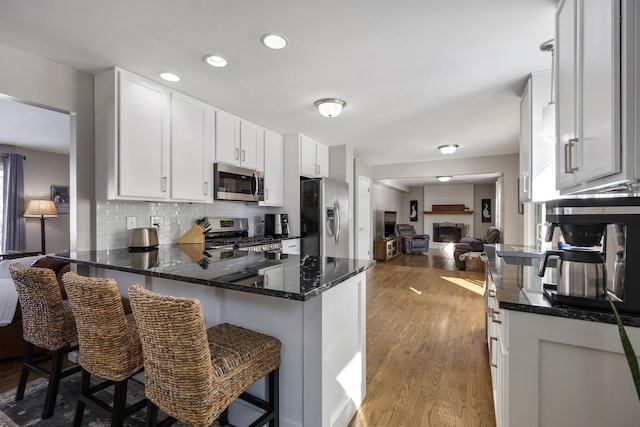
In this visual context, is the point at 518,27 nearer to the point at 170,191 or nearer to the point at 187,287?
the point at 187,287

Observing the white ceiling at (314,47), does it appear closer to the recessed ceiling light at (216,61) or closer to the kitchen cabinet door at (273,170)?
the recessed ceiling light at (216,61)

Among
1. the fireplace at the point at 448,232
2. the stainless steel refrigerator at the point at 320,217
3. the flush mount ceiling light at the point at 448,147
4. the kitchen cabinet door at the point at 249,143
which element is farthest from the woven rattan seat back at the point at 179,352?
the fireplace at the point at 448,232

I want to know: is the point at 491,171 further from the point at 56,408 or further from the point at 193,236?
the point at 56,408

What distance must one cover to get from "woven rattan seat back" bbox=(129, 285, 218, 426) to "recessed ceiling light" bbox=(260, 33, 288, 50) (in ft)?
5.57

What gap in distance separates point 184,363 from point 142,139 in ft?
7.23

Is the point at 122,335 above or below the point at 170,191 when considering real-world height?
below

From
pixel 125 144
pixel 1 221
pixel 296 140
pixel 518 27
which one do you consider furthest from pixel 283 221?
pixel 1 221

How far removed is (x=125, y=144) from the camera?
8.20 feet

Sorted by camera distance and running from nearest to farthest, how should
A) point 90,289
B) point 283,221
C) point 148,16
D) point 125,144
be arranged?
point 90,289 → point 148,16 → point 125,144 → point 283,221

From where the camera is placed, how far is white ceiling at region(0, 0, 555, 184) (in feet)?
5.68

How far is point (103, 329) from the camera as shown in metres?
1.34

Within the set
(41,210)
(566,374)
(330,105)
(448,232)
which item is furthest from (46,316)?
(448,232)

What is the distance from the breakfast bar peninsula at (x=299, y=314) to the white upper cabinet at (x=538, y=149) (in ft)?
5.26

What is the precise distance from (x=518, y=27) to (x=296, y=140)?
2979 millimetres
